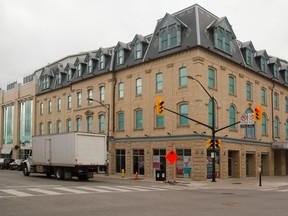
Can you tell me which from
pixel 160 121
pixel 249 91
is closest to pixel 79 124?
pixel 160 121

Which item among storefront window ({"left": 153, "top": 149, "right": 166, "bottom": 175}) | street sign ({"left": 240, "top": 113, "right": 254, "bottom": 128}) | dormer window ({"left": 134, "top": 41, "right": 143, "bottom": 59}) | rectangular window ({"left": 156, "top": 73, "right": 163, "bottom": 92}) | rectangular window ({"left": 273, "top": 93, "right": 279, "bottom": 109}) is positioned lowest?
storefront window ({"left": 153, "top": 149, "right": 166, "bottom": 175})

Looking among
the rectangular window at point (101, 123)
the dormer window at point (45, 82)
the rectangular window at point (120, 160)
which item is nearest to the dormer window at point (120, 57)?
the rectangular window at point (101, 123)

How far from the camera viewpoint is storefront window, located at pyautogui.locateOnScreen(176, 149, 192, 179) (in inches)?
1260

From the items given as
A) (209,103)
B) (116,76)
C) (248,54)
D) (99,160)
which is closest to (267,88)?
(248,54)

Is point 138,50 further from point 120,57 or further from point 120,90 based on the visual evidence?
point 120,90

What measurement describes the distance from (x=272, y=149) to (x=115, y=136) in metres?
18.0

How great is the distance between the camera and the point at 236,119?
119 feet

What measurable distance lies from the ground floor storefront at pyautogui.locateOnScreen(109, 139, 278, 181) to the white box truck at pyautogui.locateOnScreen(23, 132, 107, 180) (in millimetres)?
5473

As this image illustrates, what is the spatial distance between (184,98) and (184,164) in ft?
18.7

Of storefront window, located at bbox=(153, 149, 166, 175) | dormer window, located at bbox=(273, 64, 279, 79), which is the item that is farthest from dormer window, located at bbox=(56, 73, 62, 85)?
dormer window, located at bbox=(273, 64, 279, 79)

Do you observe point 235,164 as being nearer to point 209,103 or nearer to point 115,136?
point 209,103

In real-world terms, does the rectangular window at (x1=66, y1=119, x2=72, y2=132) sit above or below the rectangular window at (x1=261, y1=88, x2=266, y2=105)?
below

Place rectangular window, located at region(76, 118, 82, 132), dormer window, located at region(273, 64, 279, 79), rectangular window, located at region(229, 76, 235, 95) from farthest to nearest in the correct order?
rectangular window, located at region(76, 118, 82, 132) → dormer window, located at region(273, 64, 279, 79) → rectangular window, located at region(229, 76, 235, 95)

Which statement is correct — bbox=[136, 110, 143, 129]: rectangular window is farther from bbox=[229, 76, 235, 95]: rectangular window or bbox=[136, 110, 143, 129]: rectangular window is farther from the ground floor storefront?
bbox=[229, 76, 235, 95]: rectangular window
